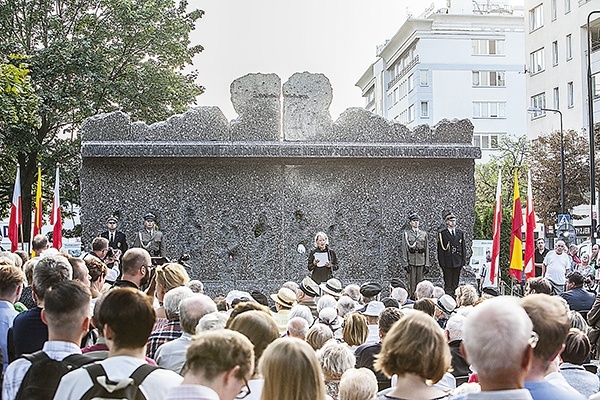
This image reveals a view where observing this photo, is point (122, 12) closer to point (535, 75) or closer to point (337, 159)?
point (337, 159)

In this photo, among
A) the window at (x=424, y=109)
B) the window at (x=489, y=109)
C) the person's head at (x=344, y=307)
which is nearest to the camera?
the person's head at (x=344, y=307)

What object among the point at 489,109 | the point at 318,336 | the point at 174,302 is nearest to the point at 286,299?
the point at 318,336

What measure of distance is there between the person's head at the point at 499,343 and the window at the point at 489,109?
73.9 meters

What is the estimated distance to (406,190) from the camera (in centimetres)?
1889

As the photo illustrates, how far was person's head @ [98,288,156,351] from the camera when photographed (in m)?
4.55

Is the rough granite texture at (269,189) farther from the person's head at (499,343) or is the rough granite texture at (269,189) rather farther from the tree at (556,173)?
the tree at (556,173)

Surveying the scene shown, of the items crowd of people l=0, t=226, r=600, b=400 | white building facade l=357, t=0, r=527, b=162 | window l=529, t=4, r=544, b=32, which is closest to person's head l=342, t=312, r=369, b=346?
crowd of people l=0, t=226, r=600, b=400

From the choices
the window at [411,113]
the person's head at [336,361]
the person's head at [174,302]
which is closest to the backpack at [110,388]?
the person's head at [336,361]

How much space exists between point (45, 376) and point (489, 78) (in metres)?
74.9

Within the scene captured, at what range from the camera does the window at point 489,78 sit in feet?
250

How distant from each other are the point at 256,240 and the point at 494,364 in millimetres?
14951

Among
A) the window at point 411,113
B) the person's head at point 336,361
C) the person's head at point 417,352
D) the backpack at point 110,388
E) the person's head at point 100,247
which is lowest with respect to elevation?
the person's head at point 336,361

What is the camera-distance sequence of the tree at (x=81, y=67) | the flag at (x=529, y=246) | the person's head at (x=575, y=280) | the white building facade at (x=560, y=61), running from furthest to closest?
the white building facade at (x=560, y=61) → the tree at (x=81, y=67) → the flag at (x=529, y=246) → the person's head at (x=575, y=280)

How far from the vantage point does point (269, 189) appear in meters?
18.6
